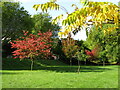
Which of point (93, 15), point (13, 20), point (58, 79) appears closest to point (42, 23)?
point (13, 20)

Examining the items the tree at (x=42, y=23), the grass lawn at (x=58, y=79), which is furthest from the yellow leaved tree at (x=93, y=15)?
the tree at (x=42, y=23)

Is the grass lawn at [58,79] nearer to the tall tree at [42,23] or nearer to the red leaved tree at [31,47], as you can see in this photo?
the red leaved tree at [31,47]

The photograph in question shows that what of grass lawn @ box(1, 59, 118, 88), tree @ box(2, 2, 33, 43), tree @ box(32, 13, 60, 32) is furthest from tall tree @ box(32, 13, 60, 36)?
grass lawn @ box(1, 59, 118, 88)

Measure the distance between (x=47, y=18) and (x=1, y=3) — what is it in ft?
62.6

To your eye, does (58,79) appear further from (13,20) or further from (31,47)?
(13,20)

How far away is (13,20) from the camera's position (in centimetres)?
2469

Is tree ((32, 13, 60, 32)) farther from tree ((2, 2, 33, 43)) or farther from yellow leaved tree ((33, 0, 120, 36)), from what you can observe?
yellow leaved tree ((33, 0, 120, 36))

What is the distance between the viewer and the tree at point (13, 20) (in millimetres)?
23844

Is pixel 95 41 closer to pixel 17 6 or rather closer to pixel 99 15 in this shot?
pixel 17 6

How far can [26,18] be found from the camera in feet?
85.9

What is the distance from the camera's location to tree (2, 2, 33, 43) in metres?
23.8

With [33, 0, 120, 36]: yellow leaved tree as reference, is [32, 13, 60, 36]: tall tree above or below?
above

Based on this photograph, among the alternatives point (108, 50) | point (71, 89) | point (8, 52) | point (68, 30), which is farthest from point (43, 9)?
point (108, 50)

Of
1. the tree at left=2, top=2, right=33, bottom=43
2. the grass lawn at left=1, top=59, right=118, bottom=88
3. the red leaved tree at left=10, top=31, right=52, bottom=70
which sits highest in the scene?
the tree at left=2, top=2, right=33, bottom=43
